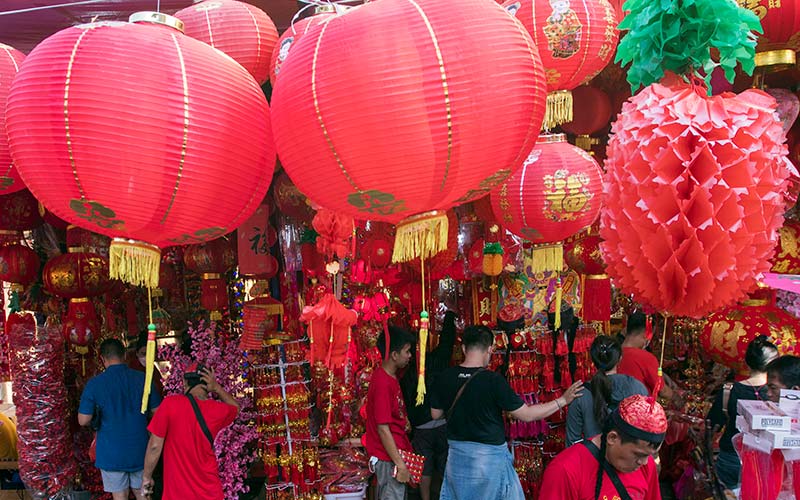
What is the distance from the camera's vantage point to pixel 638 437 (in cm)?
206

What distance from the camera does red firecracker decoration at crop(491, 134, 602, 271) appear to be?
2.55 metres

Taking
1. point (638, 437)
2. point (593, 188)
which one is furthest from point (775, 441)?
point (593, 188)

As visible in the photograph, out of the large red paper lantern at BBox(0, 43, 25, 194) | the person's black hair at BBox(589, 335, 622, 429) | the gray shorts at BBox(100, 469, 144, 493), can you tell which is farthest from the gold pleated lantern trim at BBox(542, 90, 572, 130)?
the gray shorts at BBox(100, 469, 144, 493)

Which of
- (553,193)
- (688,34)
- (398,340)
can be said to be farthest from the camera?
(398,340)

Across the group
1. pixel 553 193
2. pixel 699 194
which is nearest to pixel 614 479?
pixel 553 193

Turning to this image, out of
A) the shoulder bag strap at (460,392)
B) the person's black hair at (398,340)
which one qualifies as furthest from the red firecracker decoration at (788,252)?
the person's black hair at (398,340)

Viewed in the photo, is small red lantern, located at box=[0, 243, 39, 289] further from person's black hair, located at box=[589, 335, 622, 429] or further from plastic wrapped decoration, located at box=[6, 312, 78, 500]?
person's black hair, located at box=[589, 335, 622, 429]

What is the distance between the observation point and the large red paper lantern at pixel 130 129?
1.56 metres

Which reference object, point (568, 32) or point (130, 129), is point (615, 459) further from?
point (130, 129)

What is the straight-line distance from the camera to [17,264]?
4207 millimetres

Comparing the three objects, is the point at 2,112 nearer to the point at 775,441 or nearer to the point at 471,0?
the point at 471,0

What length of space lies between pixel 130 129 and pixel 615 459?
2083mm

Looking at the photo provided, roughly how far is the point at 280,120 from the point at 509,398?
233 cm

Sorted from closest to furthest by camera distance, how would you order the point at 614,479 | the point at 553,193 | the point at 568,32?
the point at 614,479 < the point at 568,32 < the point at 553,193
